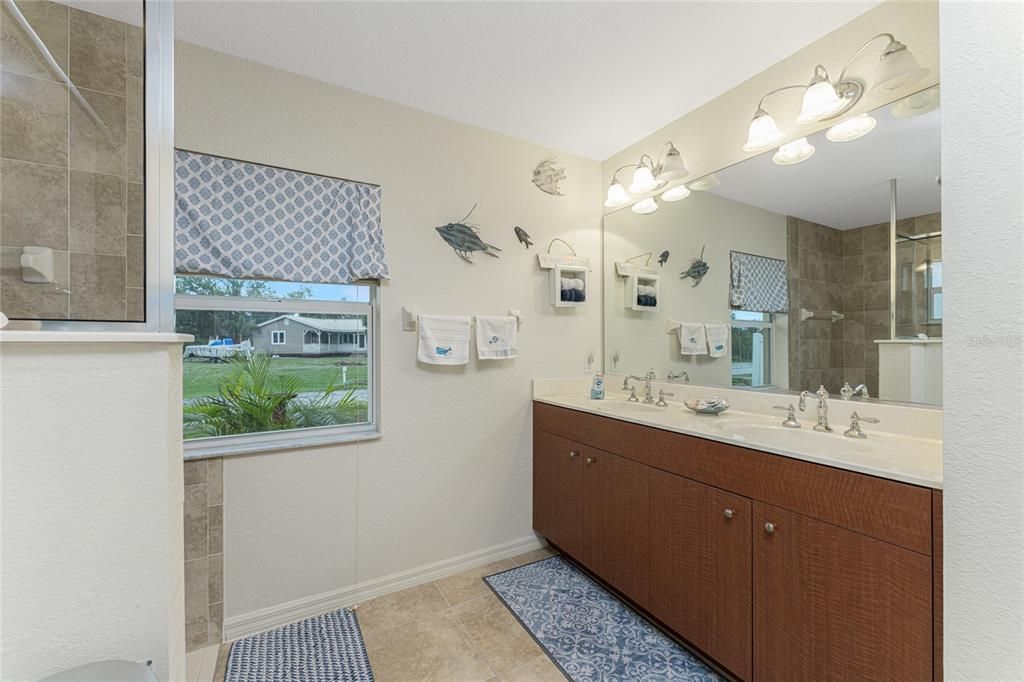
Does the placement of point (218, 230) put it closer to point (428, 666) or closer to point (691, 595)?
point (428, 666)

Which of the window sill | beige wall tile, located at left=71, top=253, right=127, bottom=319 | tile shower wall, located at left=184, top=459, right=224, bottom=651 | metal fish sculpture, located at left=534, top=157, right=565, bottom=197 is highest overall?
metal fish sculpture, located at left=534, top=157, right=565, bottom=197

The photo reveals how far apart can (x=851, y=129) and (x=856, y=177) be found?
0.60 feet

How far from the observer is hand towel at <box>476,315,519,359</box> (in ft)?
7.28

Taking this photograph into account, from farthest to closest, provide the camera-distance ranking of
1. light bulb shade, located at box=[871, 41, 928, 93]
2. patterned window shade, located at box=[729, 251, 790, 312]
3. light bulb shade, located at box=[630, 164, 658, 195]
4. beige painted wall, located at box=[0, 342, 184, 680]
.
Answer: light bulb shade, located at box=[630, 164, 658, 195] < patterned window shade, located at box=[729, 251, 790, 312] < light bulb shade, located at box=[871, 41, 928, 93] < beige painted wall, located at box=[0, 342, 184, 680]

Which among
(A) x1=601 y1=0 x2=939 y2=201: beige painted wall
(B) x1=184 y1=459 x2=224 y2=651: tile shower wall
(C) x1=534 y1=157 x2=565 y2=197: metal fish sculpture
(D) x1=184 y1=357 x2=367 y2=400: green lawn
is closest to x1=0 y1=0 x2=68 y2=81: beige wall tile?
(D) x1=184 y1=357 x2=367 y2=400: green lawn

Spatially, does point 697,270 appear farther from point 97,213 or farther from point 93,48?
point 93,48

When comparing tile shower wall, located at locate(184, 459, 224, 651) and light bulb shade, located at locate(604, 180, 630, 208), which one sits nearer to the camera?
tile shower wall, located at locate(184, 459, 224, 651)

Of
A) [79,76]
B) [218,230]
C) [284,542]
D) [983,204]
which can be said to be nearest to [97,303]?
[218,230]

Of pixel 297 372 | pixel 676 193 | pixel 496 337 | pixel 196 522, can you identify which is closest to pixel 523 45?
pixel 676 193

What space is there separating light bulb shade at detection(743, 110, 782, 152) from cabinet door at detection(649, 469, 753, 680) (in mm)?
1465

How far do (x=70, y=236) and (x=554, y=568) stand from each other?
96.7 inches

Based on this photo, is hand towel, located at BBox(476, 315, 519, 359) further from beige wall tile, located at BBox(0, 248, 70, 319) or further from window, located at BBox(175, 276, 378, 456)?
beige wall tile, located at BBox(0, 248, 70, 319)

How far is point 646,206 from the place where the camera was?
2.40 metres

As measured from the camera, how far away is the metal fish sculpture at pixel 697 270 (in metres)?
2.17
